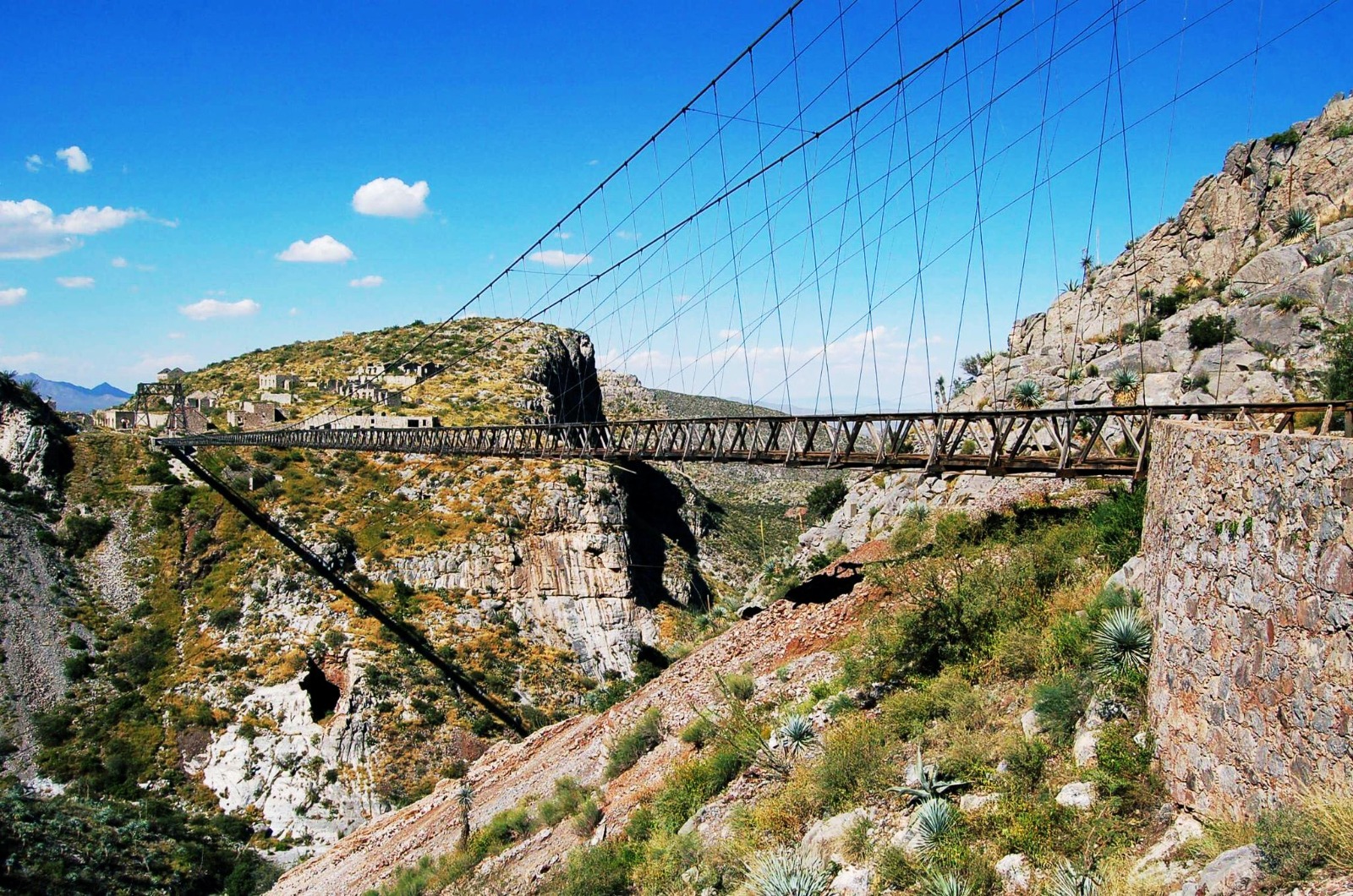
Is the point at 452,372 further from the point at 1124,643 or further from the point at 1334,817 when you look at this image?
the point at 1334,817

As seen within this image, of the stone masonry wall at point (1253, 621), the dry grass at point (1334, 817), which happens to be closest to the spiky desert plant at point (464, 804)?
the stone masonry wall at point (1253, 621)

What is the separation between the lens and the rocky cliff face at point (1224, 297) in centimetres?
1898

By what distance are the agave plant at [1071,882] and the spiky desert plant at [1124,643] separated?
→ 2.32 meters

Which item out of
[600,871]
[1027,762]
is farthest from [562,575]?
[1027,762]

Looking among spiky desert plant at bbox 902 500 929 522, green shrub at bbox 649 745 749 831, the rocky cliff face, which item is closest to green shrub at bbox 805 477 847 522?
the rocky cliff face

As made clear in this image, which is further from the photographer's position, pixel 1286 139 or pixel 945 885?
pixel 1286 139

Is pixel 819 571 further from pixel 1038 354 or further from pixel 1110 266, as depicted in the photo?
pixel 1110 266

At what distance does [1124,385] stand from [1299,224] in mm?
7840

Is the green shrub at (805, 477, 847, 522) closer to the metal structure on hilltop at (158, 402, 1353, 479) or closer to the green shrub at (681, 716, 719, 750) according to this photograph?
the metal structure on hilltop at (158, 402, 1353, 479)

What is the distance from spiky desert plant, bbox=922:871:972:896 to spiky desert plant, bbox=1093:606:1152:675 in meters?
2.56

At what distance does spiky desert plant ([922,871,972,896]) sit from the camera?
607 cm

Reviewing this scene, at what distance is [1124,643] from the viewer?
25.1ft

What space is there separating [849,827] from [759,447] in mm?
11519

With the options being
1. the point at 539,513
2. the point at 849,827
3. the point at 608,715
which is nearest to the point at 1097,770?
the point at 849,827
